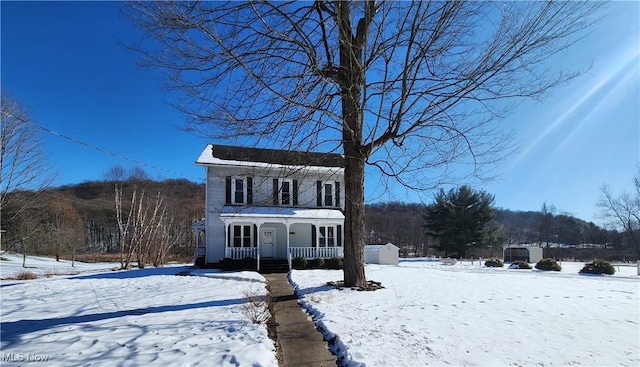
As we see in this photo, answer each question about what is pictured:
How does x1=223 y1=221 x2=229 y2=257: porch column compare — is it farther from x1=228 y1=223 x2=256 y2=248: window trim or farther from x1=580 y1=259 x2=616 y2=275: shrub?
x1=580 y1=259 x2=616 y2=275: shrub

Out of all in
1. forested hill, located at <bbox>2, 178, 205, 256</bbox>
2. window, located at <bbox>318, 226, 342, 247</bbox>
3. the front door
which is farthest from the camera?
forested hill, located at <bbox>2, 178, 205, 256</bbox>

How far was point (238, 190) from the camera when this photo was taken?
19.9 m

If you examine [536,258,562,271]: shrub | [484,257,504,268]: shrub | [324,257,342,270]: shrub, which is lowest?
[484,257,504,268]: shrub

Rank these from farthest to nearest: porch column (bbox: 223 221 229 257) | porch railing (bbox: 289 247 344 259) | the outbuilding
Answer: the outbuilding < porch railing (bbox: 289 247 344 259) < porch column (bbox: 223 221 229 257)

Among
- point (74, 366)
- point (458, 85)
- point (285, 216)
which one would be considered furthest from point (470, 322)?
point (285, 216)

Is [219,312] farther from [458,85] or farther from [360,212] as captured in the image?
[458,85]

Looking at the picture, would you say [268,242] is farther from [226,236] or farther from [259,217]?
[226,236]

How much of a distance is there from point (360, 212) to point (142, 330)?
5.69m

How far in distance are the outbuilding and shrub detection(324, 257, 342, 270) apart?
23133mm

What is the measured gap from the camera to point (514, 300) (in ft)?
26.8

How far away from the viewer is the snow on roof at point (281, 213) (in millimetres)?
18141

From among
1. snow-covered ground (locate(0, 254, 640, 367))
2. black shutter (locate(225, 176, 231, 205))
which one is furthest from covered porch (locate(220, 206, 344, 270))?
snow-covered ground (locate(0, 254, 640, 367))

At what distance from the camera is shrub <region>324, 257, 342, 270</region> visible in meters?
19.0

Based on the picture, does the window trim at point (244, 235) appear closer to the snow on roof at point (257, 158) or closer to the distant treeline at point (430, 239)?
the snow on roof at point (257, 158)
